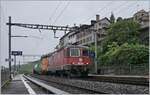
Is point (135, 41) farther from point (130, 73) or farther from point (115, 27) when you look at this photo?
point (130, 73)

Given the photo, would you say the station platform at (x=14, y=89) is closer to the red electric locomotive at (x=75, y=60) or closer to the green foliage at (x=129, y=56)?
the red electric locomotive at (x=75, y=60)

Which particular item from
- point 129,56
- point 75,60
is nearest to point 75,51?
Result: point 75,60

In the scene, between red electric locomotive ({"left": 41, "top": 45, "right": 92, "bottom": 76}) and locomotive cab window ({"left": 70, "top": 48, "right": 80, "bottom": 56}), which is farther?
locomotive cab window ({"left": 70, "top": 48, "right": 80, "bottom": 56})

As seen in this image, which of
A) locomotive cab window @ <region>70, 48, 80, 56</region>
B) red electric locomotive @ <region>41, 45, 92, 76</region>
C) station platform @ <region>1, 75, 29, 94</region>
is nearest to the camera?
station platform @ <region>1, 75, 29, 94</region>

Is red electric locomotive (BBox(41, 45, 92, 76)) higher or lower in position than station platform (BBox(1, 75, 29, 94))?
higher

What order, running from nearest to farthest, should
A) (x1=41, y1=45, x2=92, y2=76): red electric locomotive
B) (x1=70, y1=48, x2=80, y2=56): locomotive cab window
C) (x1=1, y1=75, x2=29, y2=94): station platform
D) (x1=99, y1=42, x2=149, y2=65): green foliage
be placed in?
(x1=1, y1=75, x2=29, y2=94): station platform
(x1=41, y1=45, x2=92, y2=76): red electric locomotive
(x1=70, y1=48, x2=80, y2=56): locomotive cab window
(x1=99, y1=42, x2=149, y2=65): green foliage

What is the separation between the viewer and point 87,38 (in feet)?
367

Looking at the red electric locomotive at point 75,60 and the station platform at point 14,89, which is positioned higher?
the red electric locomotive at point 75,60

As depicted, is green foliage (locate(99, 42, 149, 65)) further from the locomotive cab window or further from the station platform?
the station platform

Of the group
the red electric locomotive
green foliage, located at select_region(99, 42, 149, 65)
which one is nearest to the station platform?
the red electric locomotive

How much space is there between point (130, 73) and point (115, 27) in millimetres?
34151

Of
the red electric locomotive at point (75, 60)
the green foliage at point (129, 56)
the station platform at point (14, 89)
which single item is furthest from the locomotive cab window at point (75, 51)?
the green foliage at point (129, 56)

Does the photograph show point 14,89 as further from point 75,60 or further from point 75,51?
point 75,51

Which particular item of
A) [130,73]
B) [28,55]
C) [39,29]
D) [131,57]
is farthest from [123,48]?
[28,55]
